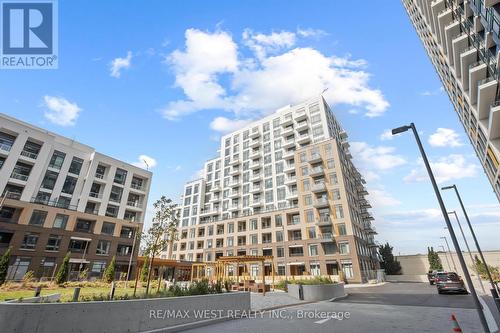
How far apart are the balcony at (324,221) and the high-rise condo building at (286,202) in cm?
20

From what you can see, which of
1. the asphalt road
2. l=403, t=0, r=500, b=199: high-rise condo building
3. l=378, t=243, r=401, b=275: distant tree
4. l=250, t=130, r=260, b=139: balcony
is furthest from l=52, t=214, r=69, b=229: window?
l=378, t=243, r=401, b=275: distant tree

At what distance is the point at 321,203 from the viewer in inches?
1951

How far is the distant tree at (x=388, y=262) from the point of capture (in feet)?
200

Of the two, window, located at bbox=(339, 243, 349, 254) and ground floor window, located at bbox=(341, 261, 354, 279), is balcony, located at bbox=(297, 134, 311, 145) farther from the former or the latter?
ground floor window, located at bbox=(341, 261, 354, 279)

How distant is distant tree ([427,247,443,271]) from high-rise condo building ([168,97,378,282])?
12.7 metres

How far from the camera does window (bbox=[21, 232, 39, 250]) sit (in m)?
35.6

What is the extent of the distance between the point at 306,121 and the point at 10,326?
204 feet

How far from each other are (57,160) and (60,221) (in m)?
10.8

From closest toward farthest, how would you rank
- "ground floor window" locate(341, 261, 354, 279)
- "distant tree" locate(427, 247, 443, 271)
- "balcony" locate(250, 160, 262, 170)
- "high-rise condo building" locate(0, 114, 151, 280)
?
"high-rise condo building" locate(0, 114, 151, 280) → "ground floor window" locate(341, 261, 354, 279) → "distant tree" locate(427, 247, 443, 271) → "balcony" locate(250, 160, 262, 170)

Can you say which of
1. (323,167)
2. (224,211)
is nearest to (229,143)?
(224,211)

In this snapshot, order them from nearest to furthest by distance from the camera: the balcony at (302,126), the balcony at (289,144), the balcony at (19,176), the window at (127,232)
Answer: the balcony at (19,176) < the window at (127,232) < the balcony at (302,126) < the balcony at (289,144)

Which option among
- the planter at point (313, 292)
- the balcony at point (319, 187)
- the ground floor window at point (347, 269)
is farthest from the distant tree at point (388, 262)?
the planter at point (313, 292)

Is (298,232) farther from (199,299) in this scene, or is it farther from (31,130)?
(31,130)

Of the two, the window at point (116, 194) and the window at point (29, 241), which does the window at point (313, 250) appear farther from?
the window at point (29, 241)
